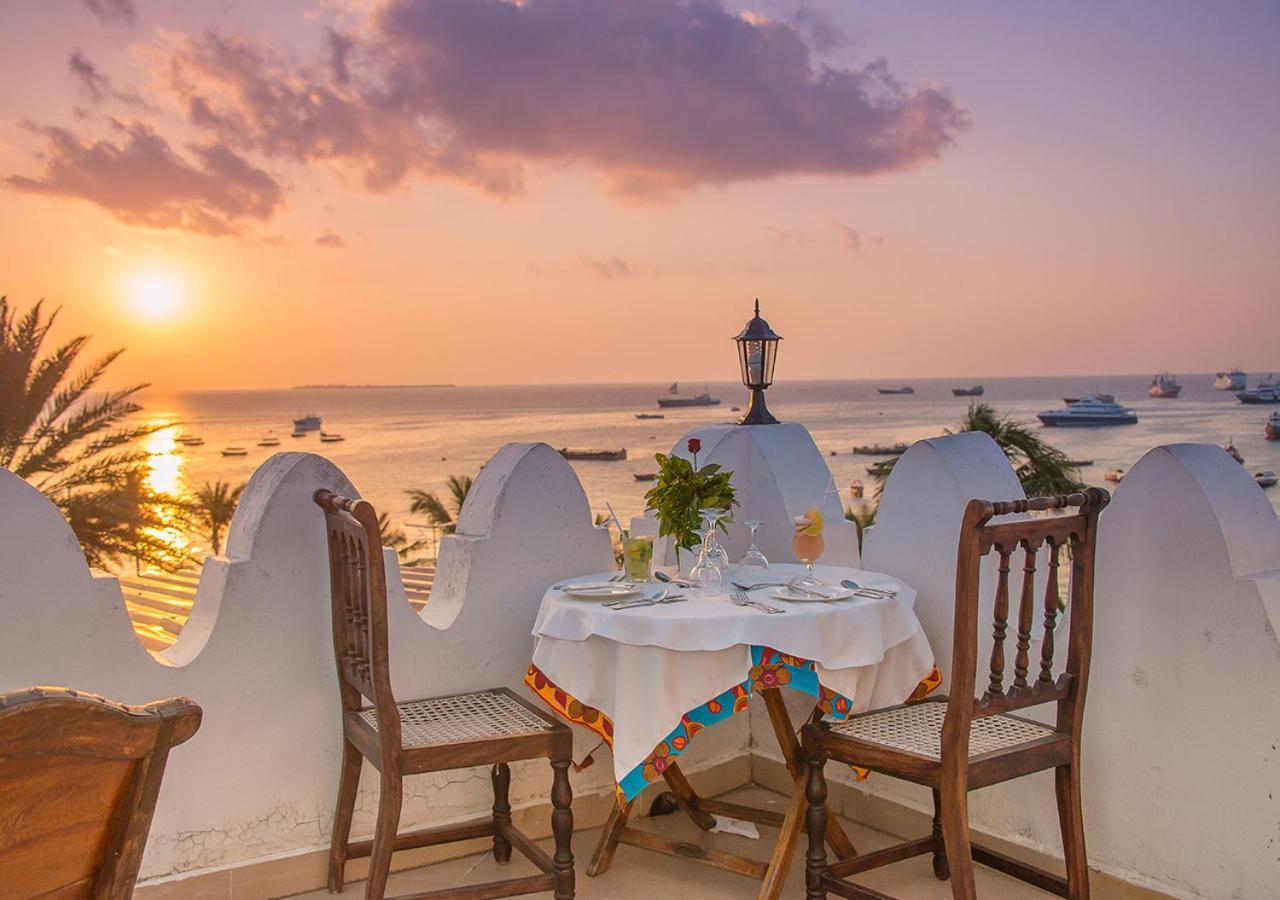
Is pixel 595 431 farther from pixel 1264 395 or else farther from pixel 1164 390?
pixel 1164 390

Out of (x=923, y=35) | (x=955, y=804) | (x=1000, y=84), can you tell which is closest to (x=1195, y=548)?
(x=955, y=804)

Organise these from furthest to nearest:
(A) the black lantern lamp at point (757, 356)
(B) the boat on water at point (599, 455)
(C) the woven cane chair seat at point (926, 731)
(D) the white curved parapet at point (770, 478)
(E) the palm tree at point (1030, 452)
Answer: (B) the boat on water at point (599, 455)
(E) the palm tree at point (1030, 452)
(A) the black lantern lamp at point (757, 356)
(D) the white curved parapet at point (770, 478)
(C) the woven cane chair seat at point (926, 731)

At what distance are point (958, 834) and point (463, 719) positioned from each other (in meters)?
1.41

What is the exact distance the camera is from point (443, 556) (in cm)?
385

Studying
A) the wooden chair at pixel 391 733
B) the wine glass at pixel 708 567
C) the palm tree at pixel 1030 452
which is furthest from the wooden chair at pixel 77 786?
the palm tree at pixel 1030 452

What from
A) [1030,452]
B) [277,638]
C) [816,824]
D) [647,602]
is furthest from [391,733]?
[1030,452]

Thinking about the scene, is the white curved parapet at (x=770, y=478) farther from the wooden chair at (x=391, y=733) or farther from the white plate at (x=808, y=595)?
the wooden chair at (x=391, y=733)

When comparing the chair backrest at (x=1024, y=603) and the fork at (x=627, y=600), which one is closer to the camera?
the chair backrest at (x=1024, y=603)

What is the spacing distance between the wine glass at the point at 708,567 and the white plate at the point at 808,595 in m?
0.18

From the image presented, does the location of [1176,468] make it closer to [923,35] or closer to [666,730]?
[666,730]

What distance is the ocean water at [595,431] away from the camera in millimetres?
54750

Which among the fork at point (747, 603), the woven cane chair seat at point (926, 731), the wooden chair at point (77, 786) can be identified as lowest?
the woven cane chair seat at point (926, 731)

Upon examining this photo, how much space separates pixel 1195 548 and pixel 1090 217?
39519mm

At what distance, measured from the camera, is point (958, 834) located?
273 cm
